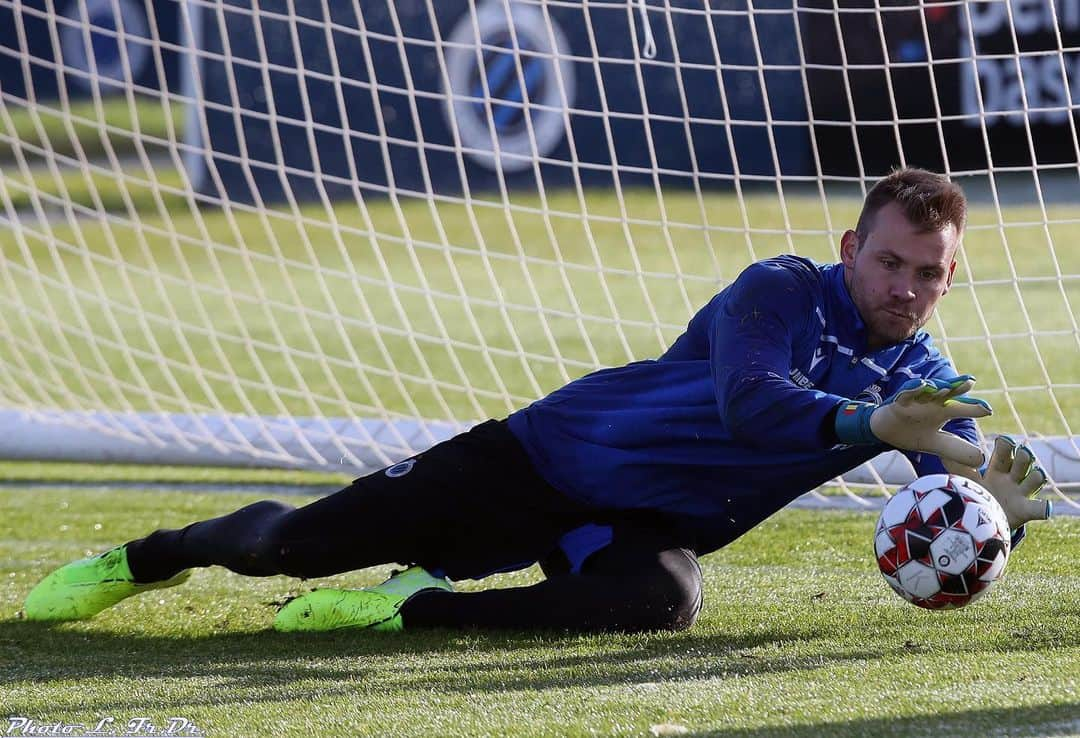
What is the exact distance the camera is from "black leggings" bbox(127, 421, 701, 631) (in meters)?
3.51

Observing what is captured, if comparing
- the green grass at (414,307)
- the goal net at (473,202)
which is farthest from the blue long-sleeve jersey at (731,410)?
the green grass at (414,307)

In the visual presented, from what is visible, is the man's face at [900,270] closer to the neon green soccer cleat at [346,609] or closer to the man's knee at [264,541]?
the neon green soccer cleat at [346,609]

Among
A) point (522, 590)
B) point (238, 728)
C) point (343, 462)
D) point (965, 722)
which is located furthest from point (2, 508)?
point (965, 722)

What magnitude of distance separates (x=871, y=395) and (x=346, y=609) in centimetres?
129

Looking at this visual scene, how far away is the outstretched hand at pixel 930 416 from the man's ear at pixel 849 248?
475 millimetres

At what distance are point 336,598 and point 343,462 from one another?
1.94 meters

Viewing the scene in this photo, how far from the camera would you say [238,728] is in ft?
9.22

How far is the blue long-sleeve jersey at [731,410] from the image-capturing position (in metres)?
3.21

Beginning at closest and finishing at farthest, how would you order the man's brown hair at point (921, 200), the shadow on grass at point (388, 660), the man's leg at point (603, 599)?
the shadow on grass at point (388, 660) < the man's brown hair at point (921, 200) < the man's leg at point (603, 599)

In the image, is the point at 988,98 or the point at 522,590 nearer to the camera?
the point at 522,590

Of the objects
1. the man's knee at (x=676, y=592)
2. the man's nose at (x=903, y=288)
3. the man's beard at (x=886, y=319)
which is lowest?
the man's knee at (x=676, y=592)

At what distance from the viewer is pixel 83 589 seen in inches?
153

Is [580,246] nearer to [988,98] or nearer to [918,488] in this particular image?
[988,98]

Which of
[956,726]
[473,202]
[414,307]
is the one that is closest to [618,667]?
[956,726]
